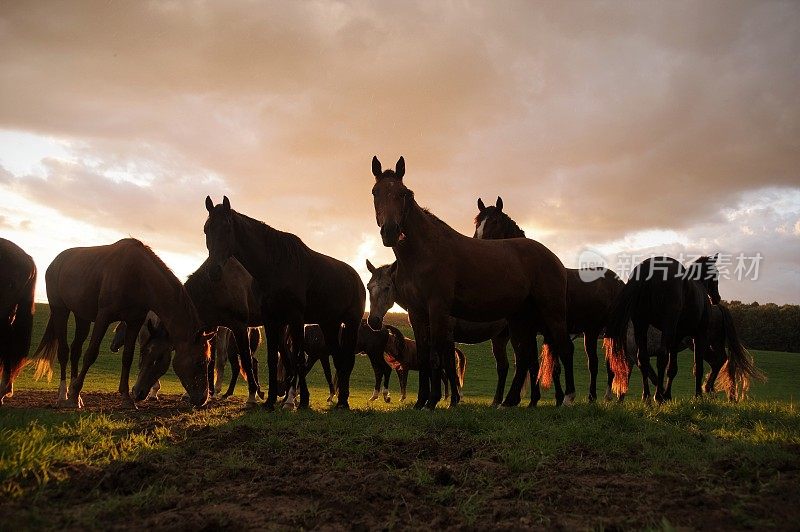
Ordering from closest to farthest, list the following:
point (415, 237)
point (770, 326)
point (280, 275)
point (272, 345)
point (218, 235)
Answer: point (415, 237)
point (218, 235)
point (280, 275)
point (272, 345)
point (770, 326)

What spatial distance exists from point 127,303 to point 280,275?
2788mm

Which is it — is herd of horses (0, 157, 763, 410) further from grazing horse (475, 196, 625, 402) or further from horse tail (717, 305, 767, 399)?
horse tail (717, 305, 767, 399)

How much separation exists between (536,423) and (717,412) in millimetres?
3022

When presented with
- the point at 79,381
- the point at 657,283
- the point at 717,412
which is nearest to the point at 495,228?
the point at 657,283

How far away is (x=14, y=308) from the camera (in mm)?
9000

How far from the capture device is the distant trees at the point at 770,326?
141 feet

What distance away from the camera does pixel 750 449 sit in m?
4.79

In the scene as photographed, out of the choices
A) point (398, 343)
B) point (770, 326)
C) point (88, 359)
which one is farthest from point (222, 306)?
point (770, 326)

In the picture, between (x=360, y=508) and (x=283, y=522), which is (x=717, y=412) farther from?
(x=283, y=522)

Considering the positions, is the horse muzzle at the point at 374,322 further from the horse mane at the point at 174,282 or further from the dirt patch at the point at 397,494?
the dirt patch at the point at 397,494

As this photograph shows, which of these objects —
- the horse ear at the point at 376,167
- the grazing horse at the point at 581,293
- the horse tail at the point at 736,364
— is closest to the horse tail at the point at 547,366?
the grazing horse at the point at 581,293

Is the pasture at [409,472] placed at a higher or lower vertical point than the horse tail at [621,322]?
lower

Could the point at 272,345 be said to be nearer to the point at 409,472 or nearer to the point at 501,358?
the point at 501,358

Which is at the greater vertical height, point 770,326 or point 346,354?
point 770,326
